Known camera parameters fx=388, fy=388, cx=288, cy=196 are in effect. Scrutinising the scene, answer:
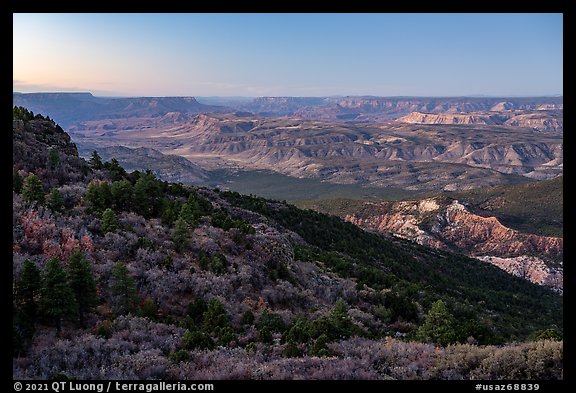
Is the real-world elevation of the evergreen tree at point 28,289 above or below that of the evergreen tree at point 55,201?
below

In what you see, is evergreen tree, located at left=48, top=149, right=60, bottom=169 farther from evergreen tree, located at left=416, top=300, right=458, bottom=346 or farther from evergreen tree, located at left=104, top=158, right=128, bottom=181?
evergreen tree, located at left=416, top=300, right=458, bottom=346

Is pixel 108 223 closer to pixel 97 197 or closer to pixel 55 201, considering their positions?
pixel 55 201

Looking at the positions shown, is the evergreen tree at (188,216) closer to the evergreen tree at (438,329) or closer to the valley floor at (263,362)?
the valley floor at (263,362)

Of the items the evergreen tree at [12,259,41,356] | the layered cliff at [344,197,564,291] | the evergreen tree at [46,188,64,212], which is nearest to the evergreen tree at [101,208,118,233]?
the evergreen tree at [46,188,64,212]

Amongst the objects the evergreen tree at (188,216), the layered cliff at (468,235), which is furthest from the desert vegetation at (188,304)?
the layered cliff at (468,235)
